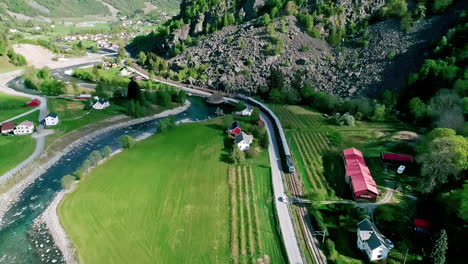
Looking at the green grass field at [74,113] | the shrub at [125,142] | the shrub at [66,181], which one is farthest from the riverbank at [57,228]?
the green grass field at [74,113]

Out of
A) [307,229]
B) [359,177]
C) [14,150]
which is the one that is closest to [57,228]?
[14,150]

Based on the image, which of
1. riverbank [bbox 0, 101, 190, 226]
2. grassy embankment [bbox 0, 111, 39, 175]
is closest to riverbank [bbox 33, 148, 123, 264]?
riverbank [bbox 0, 101, 190, 226]

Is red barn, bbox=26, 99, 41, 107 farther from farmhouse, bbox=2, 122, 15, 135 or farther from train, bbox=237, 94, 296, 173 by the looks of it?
train, bbox=237, 94, 296, 173

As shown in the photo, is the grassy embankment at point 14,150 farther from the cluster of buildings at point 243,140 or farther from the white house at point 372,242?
the white house at point 372,242

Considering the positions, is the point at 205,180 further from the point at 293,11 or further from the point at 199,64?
the point at 293,11

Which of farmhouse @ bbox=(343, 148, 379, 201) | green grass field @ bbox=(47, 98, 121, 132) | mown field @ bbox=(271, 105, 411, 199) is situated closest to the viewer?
farmhouse @ bbox=(343, 148, 379, 201)

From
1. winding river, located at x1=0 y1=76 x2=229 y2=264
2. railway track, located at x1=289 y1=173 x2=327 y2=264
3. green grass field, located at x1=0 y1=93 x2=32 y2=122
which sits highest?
green grass field, located at x1=0 y1=93 x2=32 y2=122

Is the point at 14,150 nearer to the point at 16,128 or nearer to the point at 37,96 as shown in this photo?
the point at 16,128
